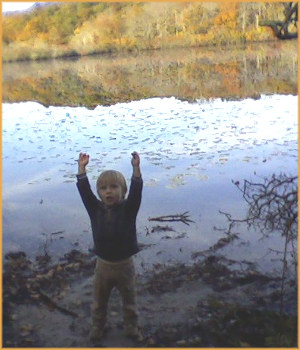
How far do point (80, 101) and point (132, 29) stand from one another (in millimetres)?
13851

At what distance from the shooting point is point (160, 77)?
24.9 m

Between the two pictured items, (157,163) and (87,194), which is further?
(157,163)

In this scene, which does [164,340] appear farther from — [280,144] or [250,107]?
[250,107]

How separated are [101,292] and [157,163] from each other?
229 inches

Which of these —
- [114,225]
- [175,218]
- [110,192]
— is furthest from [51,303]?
[175,218]

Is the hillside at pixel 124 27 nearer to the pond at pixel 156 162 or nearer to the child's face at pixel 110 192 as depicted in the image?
the pond at pixel 156 162

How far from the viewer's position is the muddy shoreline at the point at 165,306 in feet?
13.3

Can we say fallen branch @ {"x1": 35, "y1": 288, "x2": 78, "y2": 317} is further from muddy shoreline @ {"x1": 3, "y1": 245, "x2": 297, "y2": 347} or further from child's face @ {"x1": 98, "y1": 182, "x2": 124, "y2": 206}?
child's face @ {"x1": 98, "y1": 182, "x2": 124, "y2": 206}

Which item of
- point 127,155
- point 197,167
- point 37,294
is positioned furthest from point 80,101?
point 37,294

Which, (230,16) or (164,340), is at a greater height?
(230,16)

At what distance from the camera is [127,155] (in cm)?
1036

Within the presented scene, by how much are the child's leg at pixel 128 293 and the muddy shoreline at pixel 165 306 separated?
0.49 ft

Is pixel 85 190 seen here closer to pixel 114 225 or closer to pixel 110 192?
pixel 110 192

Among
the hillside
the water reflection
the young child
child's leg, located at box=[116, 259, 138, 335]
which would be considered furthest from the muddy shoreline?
the hillside
